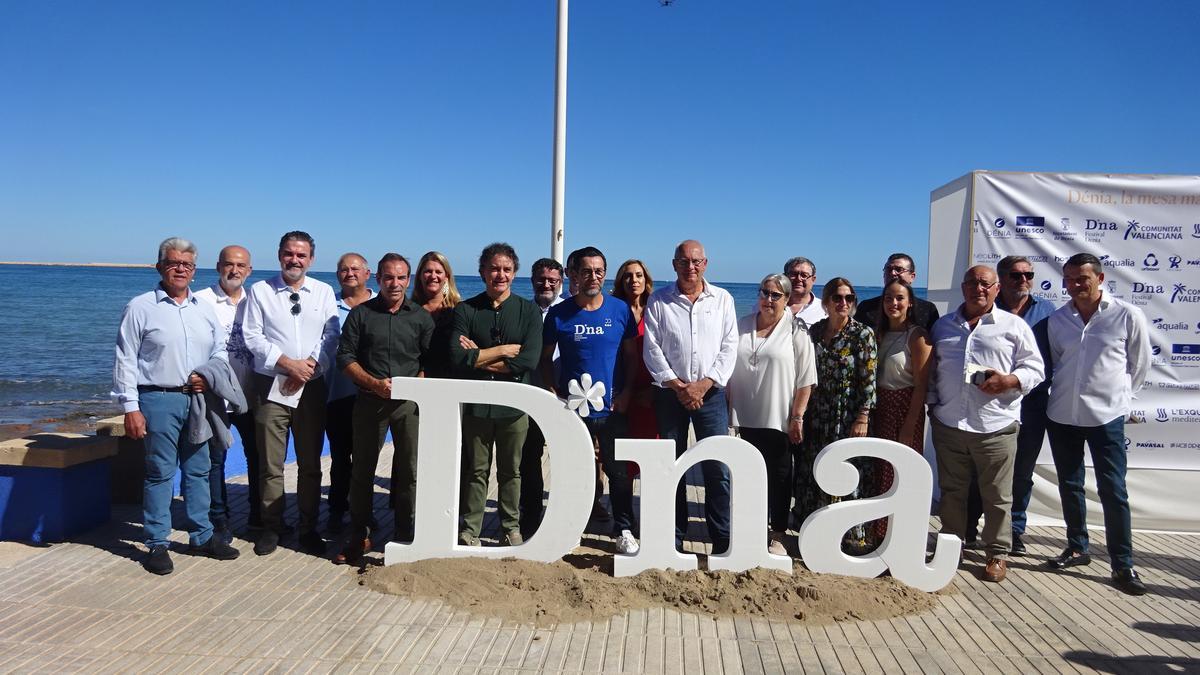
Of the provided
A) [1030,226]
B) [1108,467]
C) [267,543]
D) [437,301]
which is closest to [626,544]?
[437,301]

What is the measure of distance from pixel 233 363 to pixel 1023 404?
514cm

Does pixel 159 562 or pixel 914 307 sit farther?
pixel 914 307

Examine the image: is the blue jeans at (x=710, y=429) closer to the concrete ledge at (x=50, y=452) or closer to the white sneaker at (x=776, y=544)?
the white sneaker at (x=776, y=544)

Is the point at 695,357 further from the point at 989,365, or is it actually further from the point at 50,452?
the point at 50,452

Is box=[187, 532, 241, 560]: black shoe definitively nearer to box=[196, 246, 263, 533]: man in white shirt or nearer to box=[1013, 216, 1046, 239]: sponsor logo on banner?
box=[196, 246, 263, 533]: man in white shirt

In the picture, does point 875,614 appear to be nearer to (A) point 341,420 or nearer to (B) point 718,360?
(B) point 718,360

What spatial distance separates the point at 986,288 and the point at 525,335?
2701 millimetres

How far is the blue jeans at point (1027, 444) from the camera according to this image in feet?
14.9

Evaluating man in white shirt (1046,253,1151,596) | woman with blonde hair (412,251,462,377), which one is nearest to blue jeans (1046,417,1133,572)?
man in white shirt (1046,253,1151,596)

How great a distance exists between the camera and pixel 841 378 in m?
4.27

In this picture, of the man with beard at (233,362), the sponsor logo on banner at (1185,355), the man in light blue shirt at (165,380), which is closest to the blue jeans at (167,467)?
the man in light blue shirt at (165,380)

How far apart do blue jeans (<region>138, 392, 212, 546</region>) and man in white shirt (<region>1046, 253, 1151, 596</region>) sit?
530 cm

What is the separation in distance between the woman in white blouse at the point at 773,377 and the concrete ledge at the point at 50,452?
4.21 meters

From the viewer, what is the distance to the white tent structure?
17.1ft
